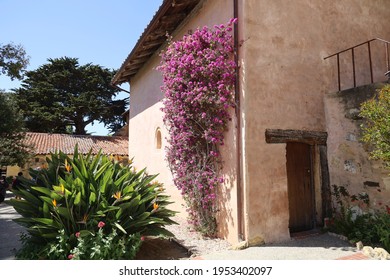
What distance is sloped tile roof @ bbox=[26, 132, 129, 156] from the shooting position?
18766mm

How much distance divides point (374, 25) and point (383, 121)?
4.48 metres

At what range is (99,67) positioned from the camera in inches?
1075

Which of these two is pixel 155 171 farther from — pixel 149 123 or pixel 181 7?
pixel 181 7

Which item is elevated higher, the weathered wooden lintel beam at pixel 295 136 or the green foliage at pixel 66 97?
the green foliage at pixel 66 97

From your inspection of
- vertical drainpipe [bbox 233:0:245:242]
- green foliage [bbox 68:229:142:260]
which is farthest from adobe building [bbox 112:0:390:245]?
green foliage [bbox 68:229:142:260]

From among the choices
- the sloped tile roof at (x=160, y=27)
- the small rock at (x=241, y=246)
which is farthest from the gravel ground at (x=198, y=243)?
the sloped tile roof at (x=160, y=27)

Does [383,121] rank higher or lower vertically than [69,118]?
lower

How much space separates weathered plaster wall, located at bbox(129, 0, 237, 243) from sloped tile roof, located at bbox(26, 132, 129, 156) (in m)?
8.62

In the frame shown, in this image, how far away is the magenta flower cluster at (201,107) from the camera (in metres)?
5.50

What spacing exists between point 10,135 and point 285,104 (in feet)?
53.7

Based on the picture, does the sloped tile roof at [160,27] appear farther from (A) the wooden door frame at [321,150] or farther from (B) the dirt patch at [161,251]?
(B) the dirt patch at [161,251]

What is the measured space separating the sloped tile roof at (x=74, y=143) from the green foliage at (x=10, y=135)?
1.20m

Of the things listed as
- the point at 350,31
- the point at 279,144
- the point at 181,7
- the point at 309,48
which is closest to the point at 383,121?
the point at 279,144

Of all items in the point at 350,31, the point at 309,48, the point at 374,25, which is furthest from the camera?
the point at 374,25
